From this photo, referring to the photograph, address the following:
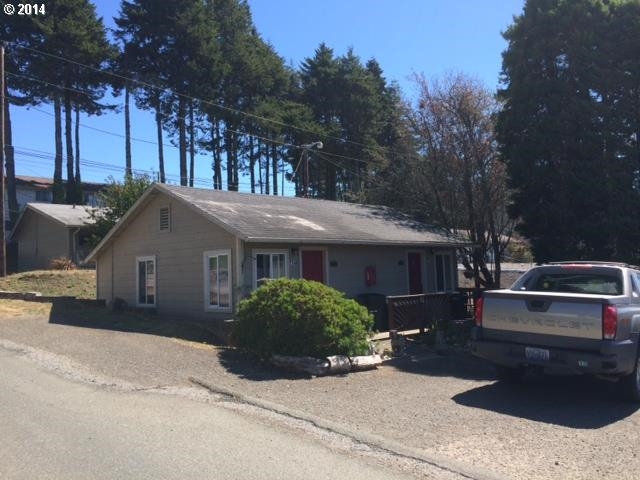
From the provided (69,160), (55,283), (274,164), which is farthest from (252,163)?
(55,283)

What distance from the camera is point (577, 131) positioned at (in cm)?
1695

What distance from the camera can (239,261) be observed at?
15.0 meters

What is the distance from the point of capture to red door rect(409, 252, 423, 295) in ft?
67.1

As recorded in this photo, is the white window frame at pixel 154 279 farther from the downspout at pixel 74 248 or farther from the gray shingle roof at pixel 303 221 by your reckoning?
the downspout at pixel 74 248

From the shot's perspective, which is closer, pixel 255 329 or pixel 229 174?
pixel 255 329

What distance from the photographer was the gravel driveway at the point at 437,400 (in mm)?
5941

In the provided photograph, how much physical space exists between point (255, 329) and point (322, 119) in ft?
130

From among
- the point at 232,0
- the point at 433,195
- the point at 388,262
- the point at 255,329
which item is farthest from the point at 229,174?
the point at 255,329

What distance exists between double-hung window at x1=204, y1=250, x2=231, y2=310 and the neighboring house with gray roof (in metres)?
16.2

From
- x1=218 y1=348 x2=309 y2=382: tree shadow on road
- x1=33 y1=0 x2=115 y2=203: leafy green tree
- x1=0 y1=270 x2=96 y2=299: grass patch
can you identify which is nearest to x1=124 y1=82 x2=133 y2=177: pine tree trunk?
x1=33 y1=0 x2=115 y2=203: leafy green tree

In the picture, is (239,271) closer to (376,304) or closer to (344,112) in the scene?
(376,304)

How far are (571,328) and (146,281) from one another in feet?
46.7

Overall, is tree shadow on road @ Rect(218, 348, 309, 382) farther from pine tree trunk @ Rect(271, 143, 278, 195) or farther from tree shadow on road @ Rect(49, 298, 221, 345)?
pine tree trunk @ Rect(271, 143, 278, 195)

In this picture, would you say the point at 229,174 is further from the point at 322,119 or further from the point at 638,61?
the point at 638,61
